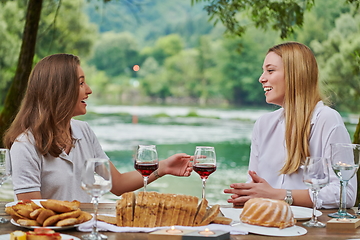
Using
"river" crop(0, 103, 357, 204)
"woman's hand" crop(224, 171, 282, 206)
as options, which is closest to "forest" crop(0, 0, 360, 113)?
"river" crop(0, 103, 357, 204)

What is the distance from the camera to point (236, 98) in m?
38.0

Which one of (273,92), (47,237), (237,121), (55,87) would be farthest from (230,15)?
(237,121)

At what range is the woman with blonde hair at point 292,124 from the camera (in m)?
2.56

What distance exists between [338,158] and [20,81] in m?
3.82

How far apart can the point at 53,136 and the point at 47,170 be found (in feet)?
0.57

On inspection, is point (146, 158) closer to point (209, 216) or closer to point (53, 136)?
point (209, 216)

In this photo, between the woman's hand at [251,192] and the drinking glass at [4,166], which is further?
the woman's hand at [251,192]

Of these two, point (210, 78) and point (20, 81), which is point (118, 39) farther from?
point (20, 81)

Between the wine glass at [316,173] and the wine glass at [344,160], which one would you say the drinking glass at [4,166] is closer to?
the wine glass at [316,173]

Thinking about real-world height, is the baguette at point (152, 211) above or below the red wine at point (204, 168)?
below

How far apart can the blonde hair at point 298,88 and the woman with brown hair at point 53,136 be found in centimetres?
67

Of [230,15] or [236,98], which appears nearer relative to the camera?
[230,15]

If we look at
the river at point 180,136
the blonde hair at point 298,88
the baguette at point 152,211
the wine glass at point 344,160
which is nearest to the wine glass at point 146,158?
the baguette at point 152,211

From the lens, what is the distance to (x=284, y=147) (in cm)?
281
